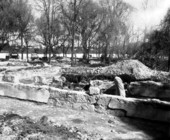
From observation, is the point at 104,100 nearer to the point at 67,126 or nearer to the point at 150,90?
the point at 67,126

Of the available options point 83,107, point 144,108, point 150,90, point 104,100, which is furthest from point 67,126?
point 150,90

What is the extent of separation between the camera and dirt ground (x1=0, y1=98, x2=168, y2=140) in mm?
2613

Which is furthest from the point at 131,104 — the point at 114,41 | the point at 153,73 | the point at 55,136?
the point at 114,41

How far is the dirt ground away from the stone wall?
14cm

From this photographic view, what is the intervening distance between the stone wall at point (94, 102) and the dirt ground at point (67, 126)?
141 millimetres

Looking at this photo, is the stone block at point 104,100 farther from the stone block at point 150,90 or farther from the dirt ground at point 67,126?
the stone block at point 150,90

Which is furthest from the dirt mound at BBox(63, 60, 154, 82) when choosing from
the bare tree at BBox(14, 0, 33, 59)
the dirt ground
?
the bare tree at BBox(14, 0, 33, 59)

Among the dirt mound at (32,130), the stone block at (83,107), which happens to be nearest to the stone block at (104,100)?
the stone block at (83,107)

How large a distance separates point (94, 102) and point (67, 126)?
98 centimetres

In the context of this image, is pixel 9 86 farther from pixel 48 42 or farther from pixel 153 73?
pixel 48 42

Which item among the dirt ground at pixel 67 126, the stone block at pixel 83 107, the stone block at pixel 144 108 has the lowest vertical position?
the dirt ground at pixel 67 126

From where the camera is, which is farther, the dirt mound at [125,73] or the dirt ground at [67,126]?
the dirt mound at [125,73]

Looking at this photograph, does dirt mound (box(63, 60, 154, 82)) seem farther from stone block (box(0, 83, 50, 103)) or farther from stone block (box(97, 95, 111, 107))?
stone block (box(97, 95, 111, 107))

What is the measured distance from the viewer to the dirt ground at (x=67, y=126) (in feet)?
8.57
